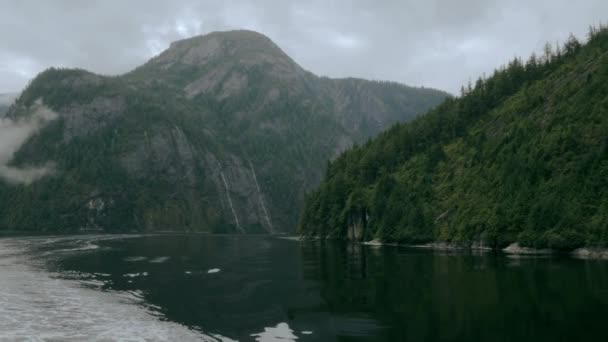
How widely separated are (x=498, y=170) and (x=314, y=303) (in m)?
87.4

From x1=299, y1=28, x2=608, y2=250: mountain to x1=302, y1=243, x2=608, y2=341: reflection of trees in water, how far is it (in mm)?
26987

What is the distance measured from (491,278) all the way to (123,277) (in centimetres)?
4079

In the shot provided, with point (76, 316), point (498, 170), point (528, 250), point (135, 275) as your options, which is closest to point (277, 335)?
point (76, 316)

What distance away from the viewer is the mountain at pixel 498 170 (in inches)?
3735

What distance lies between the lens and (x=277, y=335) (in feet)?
109

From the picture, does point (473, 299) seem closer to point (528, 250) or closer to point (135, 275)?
point (135, 275)

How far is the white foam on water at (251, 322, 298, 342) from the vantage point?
32062 millimetres

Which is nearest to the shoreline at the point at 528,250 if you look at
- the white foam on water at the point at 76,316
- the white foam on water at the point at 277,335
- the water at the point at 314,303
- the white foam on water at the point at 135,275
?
the water at the point at 314,303

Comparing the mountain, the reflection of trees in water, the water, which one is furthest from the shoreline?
the water

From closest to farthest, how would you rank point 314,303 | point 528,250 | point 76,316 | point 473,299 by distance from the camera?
point 76,316, point 473,299, point 314,303, point 528,250

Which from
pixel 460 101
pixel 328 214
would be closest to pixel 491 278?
pixel 328 214

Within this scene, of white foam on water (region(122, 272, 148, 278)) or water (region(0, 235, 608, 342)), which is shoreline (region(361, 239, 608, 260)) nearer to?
water (region(0, 235, 608, 342))

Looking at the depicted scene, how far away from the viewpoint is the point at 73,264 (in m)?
79.4

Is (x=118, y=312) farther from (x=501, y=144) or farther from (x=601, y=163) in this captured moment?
(x=501, y=144)
